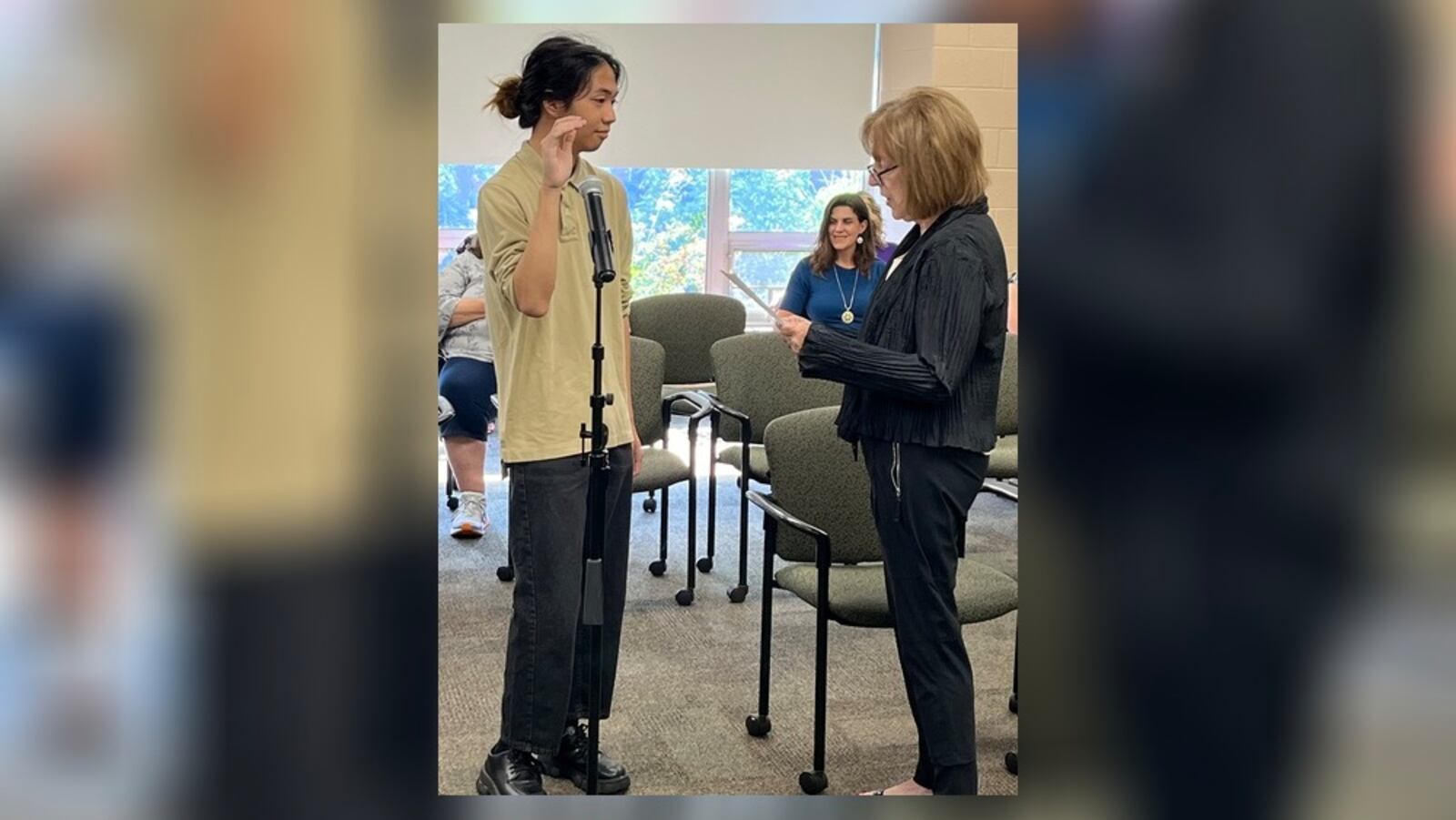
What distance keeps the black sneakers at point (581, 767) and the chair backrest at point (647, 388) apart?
385 mm

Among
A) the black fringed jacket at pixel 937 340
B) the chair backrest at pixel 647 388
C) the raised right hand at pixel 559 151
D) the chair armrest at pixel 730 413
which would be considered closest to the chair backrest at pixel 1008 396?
the black fringed jacket at pixel 937 340

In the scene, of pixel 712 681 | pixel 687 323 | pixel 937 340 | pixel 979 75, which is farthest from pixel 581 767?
pixel 979 75

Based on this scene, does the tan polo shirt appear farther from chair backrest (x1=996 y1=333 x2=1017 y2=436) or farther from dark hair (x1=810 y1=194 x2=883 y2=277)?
chair backrest (x1=996 y1=333 x2=1017 y2=436)

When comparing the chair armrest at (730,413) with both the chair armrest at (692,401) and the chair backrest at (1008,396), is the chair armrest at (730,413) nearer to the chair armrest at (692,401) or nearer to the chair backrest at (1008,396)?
the chair armrest at (692,401)

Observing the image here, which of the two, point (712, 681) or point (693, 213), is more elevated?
point (693, 213)

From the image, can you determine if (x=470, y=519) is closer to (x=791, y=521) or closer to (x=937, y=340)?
(x=791, y=521)

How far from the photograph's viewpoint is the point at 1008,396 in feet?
4.45

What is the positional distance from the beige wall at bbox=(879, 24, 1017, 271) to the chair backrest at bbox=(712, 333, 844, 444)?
0.29m

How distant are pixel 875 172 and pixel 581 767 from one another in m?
0.83

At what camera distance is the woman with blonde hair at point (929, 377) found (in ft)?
4.35

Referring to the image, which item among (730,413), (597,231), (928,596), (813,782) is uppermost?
(597,231)
